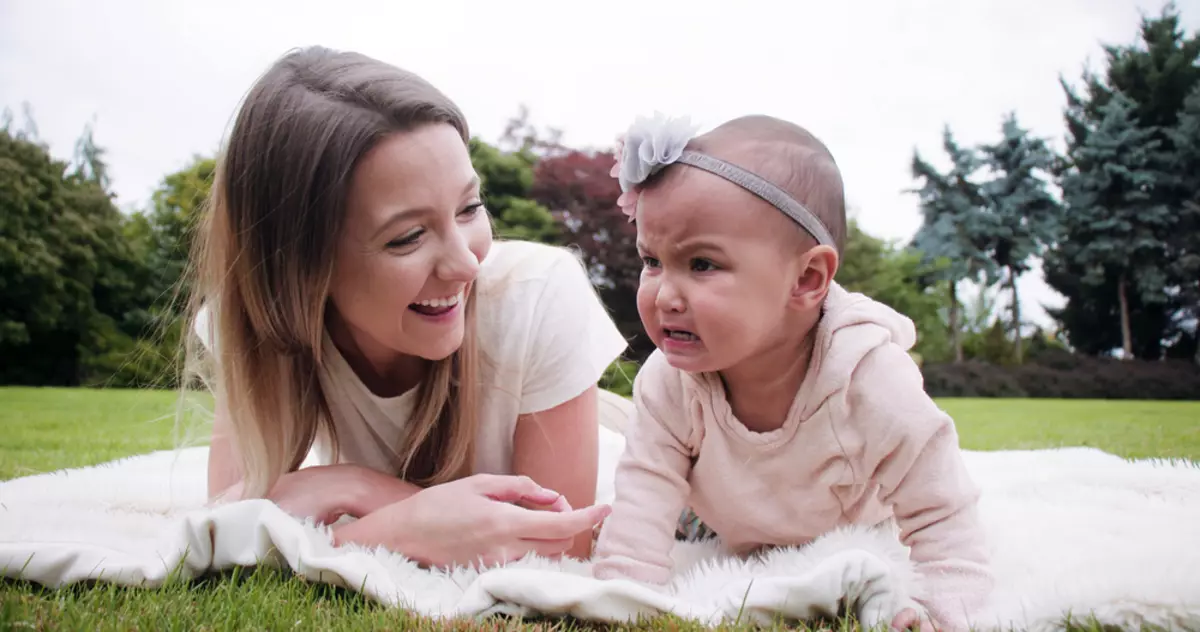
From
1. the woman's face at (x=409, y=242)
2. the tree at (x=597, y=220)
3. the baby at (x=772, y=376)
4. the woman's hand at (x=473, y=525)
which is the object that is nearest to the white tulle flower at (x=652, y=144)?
the baby at (x=772, y=376)

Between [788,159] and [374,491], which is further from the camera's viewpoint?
[374,491]

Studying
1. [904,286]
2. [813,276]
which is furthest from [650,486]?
[904,286]

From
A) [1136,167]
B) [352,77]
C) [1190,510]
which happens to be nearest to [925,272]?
[1136,167]

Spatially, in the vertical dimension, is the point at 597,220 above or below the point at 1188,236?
above

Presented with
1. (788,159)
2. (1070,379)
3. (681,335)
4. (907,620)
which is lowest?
(1070,379)

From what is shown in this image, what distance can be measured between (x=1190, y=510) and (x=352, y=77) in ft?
9.07

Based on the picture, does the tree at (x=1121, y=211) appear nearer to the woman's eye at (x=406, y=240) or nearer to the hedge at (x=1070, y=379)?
the hedge at (x=1070, y=379)

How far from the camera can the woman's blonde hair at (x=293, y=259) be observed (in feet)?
6.53

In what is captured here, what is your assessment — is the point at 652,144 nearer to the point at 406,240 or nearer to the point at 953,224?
the point at 406,240

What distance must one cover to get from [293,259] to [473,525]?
0.79 metres

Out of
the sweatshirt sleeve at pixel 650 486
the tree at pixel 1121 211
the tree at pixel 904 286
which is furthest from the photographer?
the tree at pixel 904 286

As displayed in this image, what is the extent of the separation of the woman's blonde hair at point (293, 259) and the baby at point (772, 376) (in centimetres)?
60

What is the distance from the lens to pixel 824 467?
191cm

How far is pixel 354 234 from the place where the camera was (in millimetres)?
1997
